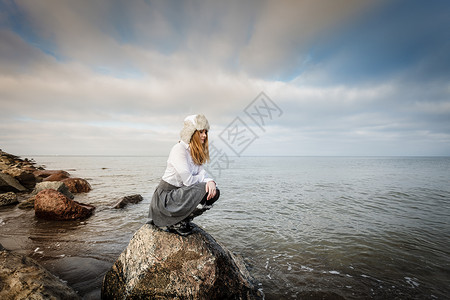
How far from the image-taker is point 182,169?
3703 mm

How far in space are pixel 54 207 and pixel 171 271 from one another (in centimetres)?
733

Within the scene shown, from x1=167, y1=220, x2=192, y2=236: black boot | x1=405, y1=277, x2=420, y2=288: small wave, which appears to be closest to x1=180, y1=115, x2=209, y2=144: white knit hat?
x1=167, y1=220, x2=192, y2=236: black boot

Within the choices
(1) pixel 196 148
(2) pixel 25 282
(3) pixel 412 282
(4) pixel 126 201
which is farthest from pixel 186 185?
(4) pixel 126 201

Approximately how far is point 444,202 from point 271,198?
10586mm

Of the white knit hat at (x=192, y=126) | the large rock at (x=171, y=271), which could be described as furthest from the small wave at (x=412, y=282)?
the white knit hat at (x=192, y=126)

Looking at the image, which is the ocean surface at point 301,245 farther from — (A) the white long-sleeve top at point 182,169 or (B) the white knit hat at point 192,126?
(B) the white knit hat at point 192,126

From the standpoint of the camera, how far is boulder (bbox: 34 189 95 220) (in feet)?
27.0

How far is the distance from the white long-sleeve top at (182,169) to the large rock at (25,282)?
224 cm

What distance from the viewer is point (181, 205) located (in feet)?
11.9

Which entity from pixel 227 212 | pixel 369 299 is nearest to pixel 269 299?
pixel 369 299

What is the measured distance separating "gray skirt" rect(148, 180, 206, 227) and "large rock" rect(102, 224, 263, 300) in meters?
0.35

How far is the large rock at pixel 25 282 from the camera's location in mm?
2865

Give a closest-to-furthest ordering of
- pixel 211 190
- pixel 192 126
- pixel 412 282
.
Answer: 1. pixel 211 190
2. pixel 192 126
3. pixel 412 282

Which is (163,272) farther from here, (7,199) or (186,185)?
(7,199)
